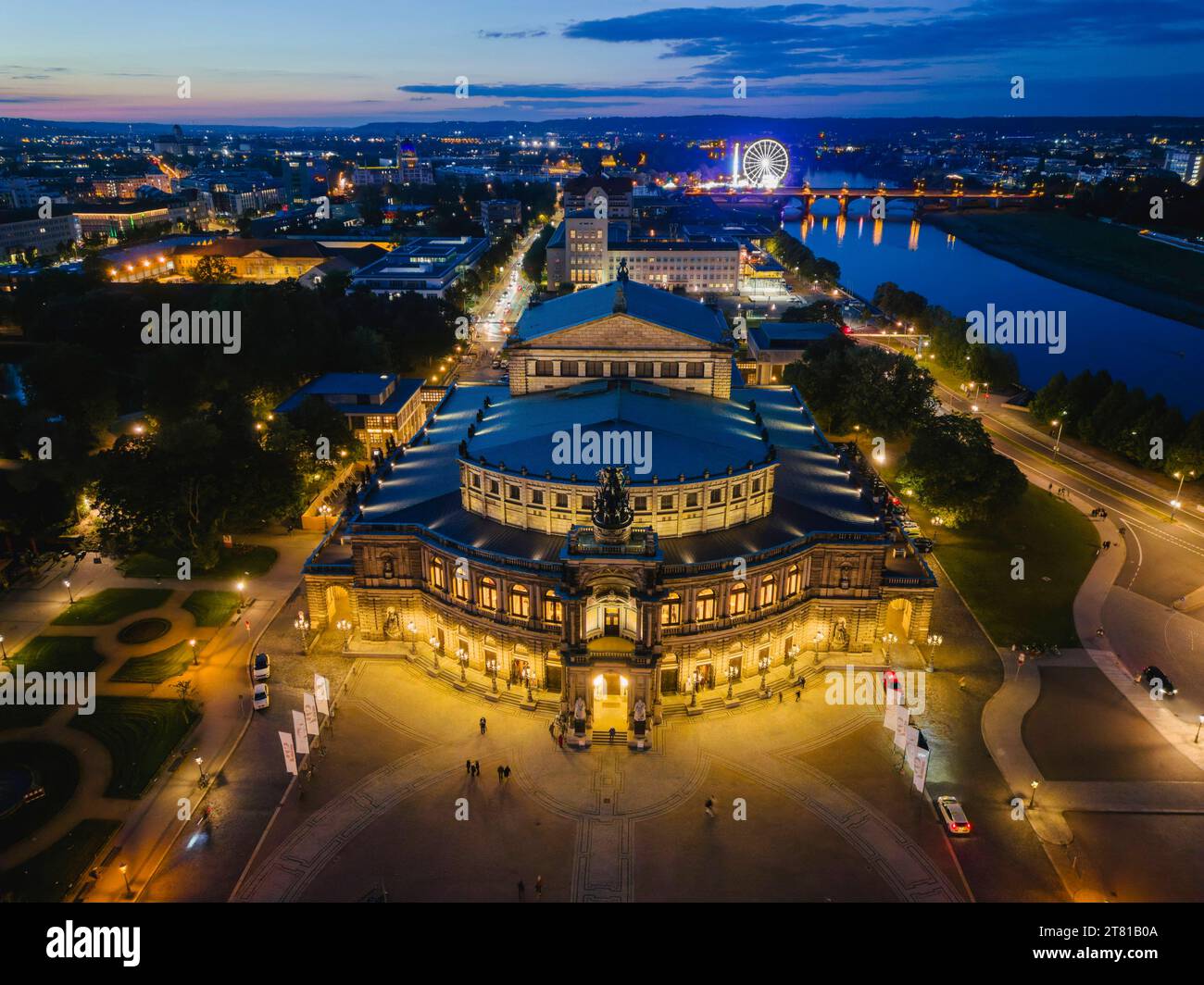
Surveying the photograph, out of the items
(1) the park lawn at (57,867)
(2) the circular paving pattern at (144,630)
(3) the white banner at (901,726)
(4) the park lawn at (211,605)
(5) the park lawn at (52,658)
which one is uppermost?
(4) the park lawn at (211,605)

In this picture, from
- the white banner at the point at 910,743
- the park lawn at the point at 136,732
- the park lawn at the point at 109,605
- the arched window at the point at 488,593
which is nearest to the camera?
the park lawn at the point at 136,732

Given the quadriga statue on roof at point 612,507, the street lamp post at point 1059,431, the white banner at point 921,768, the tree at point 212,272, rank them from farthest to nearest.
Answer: the tree at point 212,272
the street lamp post at point 1059,431
the quadriga statue on roof at point 612,507
the white banner at point 921,768

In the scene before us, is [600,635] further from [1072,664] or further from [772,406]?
[772,406]

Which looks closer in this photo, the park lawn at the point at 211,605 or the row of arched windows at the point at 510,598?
the row of arched windows at the point at 510,598

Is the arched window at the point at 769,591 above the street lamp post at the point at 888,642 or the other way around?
above

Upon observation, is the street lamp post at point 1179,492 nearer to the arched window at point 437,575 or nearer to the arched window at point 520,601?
the arched window at point 520,601

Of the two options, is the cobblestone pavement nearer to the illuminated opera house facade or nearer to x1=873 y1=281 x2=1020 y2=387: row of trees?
the illuminated opera house facade

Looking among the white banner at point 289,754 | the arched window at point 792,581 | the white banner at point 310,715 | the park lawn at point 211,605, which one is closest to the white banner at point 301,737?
the white banner at point 310,715

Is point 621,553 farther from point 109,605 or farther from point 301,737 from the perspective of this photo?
point 109,605
